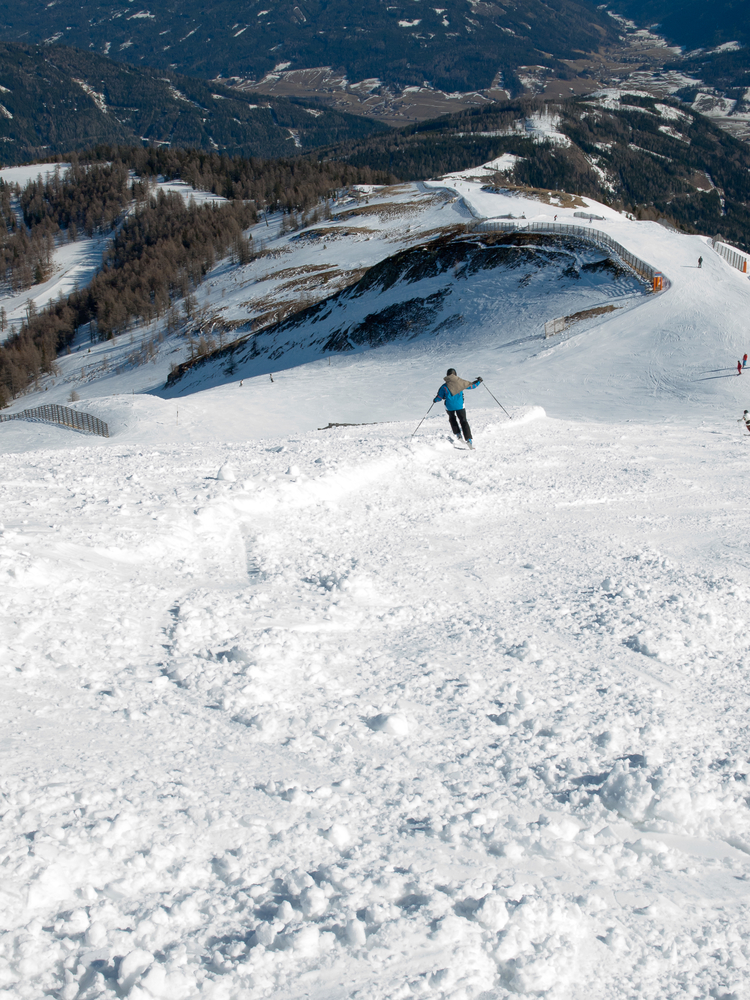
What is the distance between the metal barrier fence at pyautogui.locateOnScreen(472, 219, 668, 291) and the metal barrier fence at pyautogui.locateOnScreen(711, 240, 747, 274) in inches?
272

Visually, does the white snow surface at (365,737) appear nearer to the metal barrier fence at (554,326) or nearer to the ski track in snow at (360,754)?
the ski track in snow at (360,754)

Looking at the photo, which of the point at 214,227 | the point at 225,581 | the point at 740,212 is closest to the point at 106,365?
the point at 214,227

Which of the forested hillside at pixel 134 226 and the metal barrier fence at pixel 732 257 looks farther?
the forested hillside at pixel 134 226

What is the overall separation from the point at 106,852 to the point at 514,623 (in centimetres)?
430

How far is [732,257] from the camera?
140 feet

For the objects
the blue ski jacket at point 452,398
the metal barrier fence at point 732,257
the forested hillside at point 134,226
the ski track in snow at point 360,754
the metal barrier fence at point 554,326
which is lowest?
the ski track in snow at point 360,754

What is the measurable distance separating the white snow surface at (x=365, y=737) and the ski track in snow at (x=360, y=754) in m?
0.02

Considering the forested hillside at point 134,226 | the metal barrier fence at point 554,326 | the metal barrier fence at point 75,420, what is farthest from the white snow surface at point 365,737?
the forested hillside at point 134,226

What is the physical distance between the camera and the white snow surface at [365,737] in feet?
11.0

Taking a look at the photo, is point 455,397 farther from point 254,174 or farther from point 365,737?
point 254,174

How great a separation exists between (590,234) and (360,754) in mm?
44851

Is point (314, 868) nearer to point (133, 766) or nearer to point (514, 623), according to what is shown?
point (133, 766)

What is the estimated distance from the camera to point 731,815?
429 cm

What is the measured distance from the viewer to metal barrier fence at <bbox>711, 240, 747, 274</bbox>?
40875 millimetres
